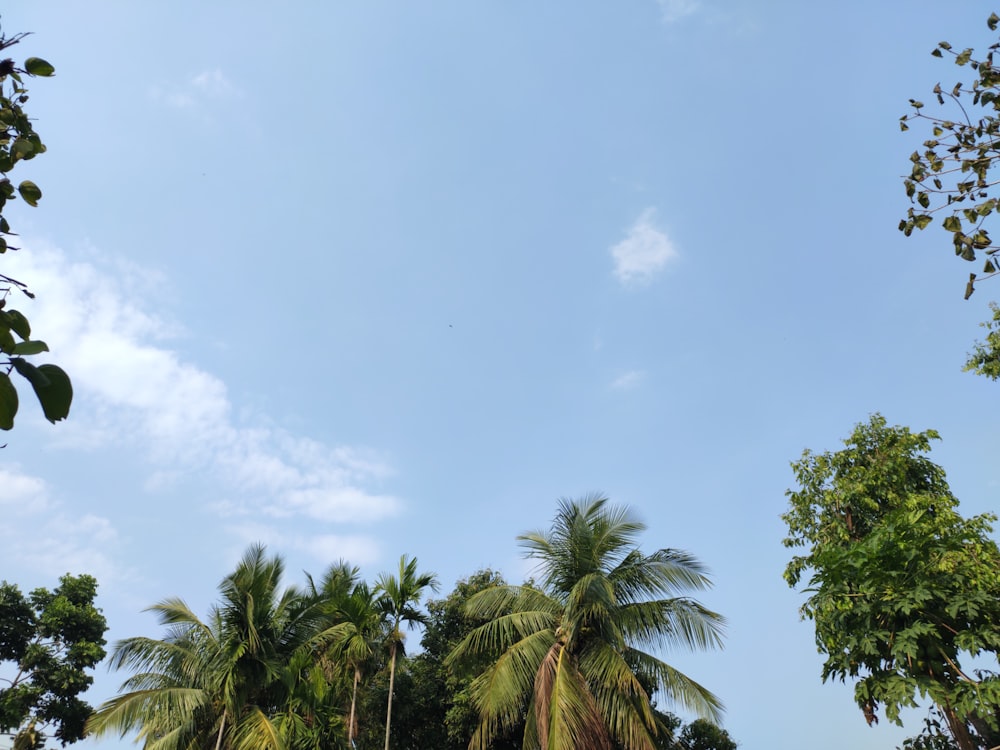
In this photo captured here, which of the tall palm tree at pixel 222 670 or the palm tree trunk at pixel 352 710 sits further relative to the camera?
the palm tree trunk at pixel 352 710

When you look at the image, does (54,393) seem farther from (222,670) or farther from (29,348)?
(222,670)

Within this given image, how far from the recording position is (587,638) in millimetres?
14102

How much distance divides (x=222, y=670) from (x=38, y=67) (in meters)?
14.8

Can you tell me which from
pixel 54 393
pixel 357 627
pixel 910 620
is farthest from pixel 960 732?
pixel 54 393

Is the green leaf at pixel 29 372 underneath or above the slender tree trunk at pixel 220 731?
underneath

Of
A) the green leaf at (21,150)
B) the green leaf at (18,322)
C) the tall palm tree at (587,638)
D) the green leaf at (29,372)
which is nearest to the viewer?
the green leaf at (29,372)

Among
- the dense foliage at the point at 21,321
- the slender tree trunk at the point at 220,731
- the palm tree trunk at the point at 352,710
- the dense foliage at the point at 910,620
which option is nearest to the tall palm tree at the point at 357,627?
the palm tree trunk at the point at 352,710

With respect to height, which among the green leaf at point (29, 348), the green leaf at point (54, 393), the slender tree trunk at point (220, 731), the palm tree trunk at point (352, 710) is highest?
the palm tree trunk at point (352, 710)

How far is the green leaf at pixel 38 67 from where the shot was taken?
81.1 inches

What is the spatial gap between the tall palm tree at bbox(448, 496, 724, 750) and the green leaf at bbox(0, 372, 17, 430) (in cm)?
1201

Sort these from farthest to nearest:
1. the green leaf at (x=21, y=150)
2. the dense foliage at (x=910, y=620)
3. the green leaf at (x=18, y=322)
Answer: the dense foliage at (x=910, y=620) → the green leaf at (x=21, y=150) → the green leaf at (x=18, y=322)

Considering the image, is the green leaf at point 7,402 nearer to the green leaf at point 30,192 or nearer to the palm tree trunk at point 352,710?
the green leaf at point 30,192

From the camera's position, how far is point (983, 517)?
612 inches

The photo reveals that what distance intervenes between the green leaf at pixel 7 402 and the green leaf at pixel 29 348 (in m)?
0.07
